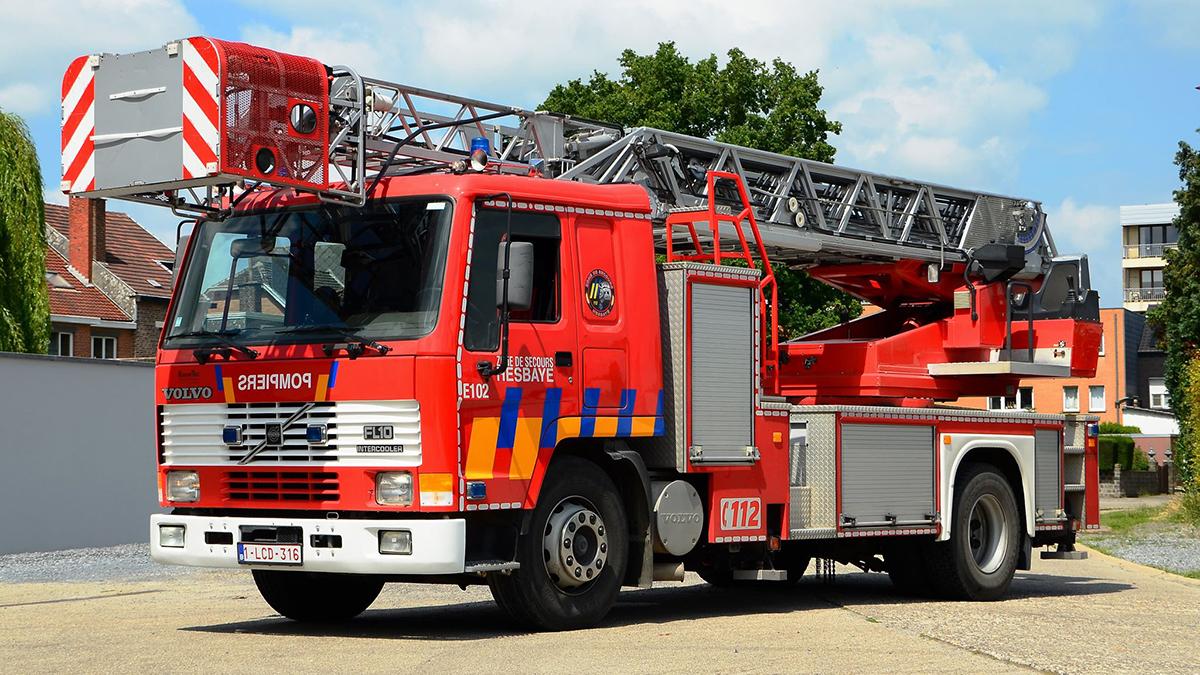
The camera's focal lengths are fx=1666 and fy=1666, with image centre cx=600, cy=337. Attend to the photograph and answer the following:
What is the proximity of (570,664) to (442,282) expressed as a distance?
2.52 m

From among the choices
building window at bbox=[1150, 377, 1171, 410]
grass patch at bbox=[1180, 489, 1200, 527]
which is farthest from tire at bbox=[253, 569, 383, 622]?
building window at bbox=[1150, 377, 1171, 410]

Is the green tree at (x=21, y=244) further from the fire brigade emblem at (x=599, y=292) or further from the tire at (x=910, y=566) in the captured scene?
the fire brigade emblem at (x=599, y=292)

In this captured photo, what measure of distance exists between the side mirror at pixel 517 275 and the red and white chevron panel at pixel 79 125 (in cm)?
257

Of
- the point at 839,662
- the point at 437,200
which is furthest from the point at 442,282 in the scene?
the point at 839,662

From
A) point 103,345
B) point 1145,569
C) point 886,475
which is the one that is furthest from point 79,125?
point 103,345

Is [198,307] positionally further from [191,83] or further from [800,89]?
[800,89]

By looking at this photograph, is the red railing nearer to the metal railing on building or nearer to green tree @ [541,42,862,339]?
green tree @ [541,42,862,339]

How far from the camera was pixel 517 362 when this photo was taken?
34.4 ft

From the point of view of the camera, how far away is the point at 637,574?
1149 cm

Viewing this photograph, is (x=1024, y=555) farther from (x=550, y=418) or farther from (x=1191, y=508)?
(x=1191, y=508)

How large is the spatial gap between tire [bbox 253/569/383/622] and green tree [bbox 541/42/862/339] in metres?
31.4

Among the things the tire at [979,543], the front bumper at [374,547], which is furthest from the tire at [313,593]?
the tire at [979,543]

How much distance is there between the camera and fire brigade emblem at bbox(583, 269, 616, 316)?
11.0m

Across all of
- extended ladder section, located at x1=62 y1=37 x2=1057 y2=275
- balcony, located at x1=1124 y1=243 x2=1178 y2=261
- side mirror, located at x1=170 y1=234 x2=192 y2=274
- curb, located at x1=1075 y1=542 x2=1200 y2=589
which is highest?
balcony, located at x1=1124 y1=243 x2=1178 y2=261
